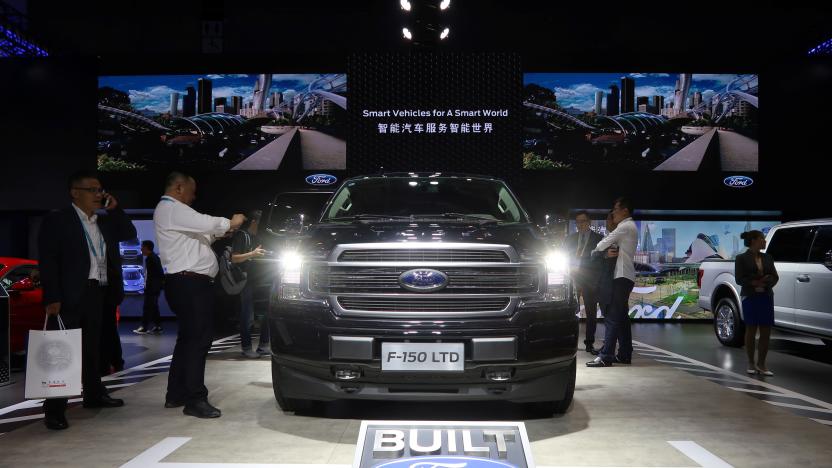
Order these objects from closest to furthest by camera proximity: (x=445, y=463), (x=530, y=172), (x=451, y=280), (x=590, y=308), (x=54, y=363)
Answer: (x=445, y=463) → (x=451, y=280) → (x=54, y=363) → (x=590, y=308) → (x=530, y=172)

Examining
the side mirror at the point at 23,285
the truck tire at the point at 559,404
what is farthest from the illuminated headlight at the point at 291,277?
the side mirror at the point at 23,285

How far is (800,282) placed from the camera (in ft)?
25.2

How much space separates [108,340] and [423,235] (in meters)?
3.96

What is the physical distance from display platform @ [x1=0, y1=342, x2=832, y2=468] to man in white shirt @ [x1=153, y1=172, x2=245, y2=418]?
0.32 metres

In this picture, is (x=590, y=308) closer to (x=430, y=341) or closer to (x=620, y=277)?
(x=620, y=277)

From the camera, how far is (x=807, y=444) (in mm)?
3838

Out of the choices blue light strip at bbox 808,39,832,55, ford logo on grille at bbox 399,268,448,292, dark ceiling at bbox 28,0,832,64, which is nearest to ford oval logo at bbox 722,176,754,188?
dark ceiling at bbox 28,0,832,64

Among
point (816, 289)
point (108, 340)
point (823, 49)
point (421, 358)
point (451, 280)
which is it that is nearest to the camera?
point (421, 358)

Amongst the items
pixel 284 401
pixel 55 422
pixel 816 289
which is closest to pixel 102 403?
pixel 55 422

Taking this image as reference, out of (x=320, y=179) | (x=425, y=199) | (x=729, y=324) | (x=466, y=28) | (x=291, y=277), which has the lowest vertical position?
Result: (x=729, y=324)

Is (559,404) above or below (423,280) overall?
below

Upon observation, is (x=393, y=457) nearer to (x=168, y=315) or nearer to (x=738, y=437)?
(x=738, y=437)

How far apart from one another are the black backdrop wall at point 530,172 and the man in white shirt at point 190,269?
7350 mm

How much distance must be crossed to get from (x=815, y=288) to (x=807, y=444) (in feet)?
14.1
